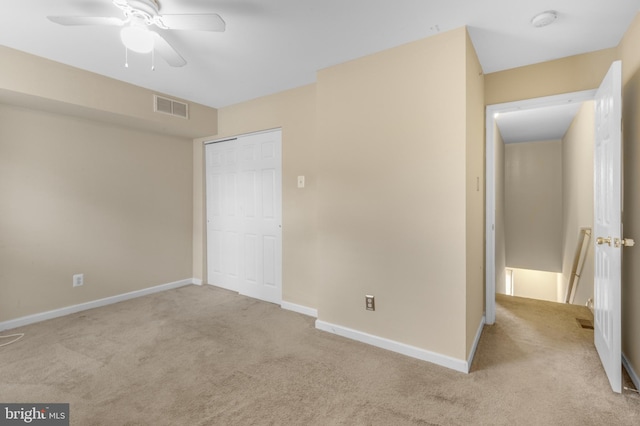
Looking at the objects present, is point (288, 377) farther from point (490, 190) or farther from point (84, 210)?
point (84, 210)

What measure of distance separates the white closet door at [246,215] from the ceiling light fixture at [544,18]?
101 inches

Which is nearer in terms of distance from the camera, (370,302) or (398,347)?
(398,347)

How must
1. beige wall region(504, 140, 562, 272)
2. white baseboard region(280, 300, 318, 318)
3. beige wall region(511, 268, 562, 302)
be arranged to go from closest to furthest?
white baseboard region(280, 300, 318, 318) → beige wall region(504, 140, 562, 272) → beige wall region(511, 268, 562, 302)

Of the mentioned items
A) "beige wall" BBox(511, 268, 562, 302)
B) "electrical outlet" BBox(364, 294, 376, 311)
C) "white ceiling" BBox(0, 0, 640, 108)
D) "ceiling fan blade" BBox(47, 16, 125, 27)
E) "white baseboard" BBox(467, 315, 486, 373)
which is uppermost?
"white ceiling" BBox(0, 0, 640, 108)

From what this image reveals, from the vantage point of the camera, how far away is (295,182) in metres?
3.48

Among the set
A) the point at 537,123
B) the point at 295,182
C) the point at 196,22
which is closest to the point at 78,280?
the point at 295,182

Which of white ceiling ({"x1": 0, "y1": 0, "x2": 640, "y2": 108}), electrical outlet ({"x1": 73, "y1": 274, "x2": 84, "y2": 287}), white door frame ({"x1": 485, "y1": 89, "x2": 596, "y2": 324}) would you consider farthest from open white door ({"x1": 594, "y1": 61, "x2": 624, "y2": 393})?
electrical outlet ({"x1": 73, "y1": 274, "x2": 84, "y2": 287})

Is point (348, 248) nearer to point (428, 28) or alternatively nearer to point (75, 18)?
point (428, 28)

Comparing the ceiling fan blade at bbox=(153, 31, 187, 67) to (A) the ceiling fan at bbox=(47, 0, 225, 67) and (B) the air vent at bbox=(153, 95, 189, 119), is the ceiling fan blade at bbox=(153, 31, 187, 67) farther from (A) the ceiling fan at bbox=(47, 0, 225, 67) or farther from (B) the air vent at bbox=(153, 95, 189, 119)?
(B) the air vent at bbox=(153, 95, 189, 119)

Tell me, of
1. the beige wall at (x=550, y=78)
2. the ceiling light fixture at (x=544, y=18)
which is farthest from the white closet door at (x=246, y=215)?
the ceiling light fixture at (x=544, y=18)

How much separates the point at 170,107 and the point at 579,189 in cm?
571

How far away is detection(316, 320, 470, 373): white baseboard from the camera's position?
7.35ft

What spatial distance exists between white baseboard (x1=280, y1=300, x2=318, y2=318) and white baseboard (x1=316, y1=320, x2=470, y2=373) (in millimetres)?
336

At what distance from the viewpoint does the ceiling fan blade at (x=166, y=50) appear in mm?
2020
